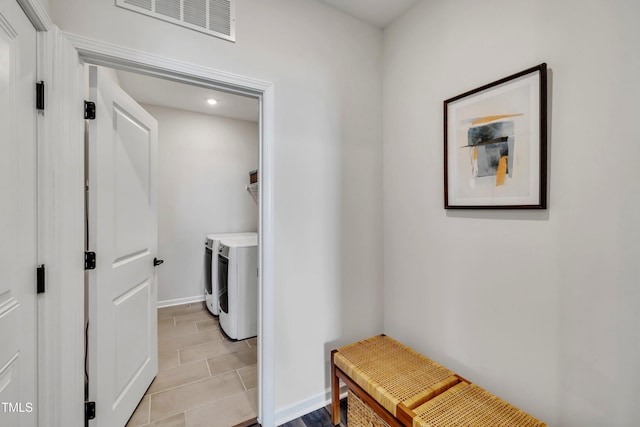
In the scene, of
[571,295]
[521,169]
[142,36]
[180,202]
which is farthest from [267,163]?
[180,202]

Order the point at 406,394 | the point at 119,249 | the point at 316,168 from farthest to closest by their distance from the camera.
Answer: the point at 316,168 → the point at 119,249 → the point at 406,394

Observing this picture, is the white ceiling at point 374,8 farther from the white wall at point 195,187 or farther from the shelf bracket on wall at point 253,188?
the white wall at point 195,187

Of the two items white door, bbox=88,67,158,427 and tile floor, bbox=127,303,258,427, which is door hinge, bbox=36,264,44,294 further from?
tile floor, bbox=127,303,258,427

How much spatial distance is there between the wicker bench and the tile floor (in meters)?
0.72

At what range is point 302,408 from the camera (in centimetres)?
175

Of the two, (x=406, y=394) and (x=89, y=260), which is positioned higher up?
(x=89, y=260)

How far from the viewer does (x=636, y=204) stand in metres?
1.00

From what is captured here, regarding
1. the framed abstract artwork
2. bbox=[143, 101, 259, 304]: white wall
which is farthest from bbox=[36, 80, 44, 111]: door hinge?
bbox=[143, 101, 259, 304]: white wall

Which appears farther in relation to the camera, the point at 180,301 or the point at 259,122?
the point at 180,301

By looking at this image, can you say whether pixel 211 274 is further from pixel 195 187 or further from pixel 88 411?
pixel 88 411

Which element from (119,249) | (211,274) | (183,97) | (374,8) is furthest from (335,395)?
(183,97)

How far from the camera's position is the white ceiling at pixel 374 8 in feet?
5.85

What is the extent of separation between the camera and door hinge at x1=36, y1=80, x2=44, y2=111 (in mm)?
1059

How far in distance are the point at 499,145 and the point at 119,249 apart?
81.4 inches
